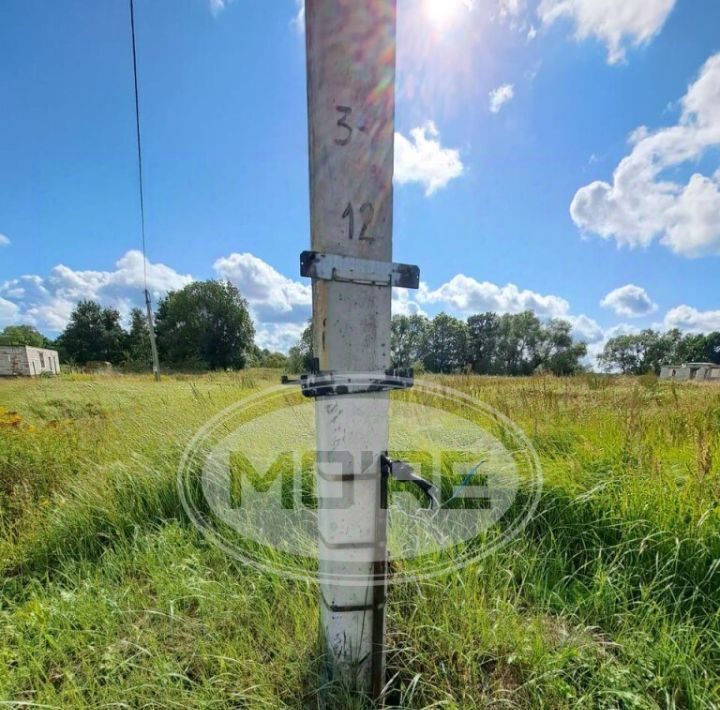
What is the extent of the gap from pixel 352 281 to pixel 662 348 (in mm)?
64674

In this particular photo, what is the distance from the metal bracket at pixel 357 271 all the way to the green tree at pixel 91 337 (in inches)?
1759

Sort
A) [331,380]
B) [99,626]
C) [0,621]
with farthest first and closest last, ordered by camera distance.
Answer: [0,621] → [99,626] → [331,380]

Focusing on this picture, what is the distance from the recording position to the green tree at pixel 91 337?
3738cm

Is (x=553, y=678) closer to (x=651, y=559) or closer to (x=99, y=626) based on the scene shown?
(x=651, y=559)

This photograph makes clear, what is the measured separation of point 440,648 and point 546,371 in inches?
139

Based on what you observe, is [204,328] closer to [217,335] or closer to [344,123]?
[217,335]

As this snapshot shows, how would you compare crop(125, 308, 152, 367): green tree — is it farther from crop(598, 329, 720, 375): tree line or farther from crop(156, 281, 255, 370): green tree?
crop(598, 329, 720, 375): tree line

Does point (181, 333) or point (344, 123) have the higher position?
point (181, 333)

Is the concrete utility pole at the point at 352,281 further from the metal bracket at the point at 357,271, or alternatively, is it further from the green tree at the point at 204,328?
the green tree at the point at 204,328

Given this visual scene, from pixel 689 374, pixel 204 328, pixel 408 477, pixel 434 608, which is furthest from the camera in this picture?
pixel 204 328

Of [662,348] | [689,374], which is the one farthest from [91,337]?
[662,348]

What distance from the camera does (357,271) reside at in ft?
2.79

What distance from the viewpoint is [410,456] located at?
233 cm

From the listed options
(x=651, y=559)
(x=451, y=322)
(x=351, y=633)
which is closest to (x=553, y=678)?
(x=351, y=633)
